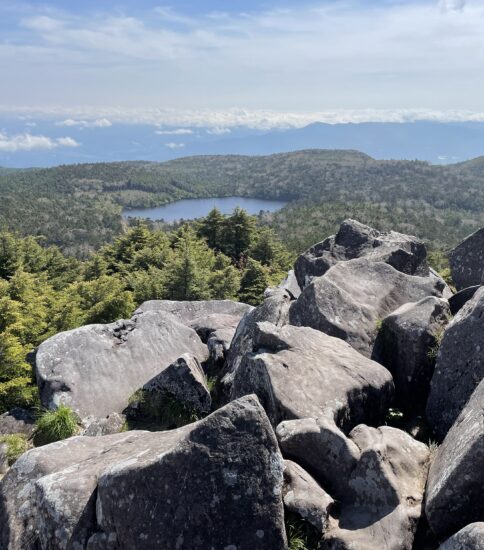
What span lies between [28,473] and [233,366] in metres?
6.06

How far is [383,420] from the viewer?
10172 mm

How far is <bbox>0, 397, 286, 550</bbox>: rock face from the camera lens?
249 inches

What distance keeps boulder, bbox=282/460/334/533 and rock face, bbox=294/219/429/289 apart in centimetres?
1277

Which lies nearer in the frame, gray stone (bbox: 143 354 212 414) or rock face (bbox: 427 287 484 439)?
rock face (bbox: 427 287 484 439)

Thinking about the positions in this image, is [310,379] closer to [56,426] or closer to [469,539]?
[469,539]

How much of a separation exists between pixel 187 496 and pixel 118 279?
28.7 m

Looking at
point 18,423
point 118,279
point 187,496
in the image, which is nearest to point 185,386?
point 18,423

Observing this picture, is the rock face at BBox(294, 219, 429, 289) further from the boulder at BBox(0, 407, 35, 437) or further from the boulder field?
the boulder at BBox(0, 407, 35, 437)

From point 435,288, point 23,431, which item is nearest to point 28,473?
point 23,431

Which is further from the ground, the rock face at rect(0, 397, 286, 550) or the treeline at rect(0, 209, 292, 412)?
the rock face at rect(0, 397, 286, 550)

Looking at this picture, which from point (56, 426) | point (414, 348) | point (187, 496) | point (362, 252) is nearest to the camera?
point (187, 496)

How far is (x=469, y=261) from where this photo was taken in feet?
52.8

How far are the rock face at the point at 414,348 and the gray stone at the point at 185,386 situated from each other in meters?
4.72

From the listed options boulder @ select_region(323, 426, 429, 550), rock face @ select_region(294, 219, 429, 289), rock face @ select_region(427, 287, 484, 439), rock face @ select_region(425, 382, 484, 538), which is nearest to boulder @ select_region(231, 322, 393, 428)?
rock face @ select_region(427, 287, 484, 439)
